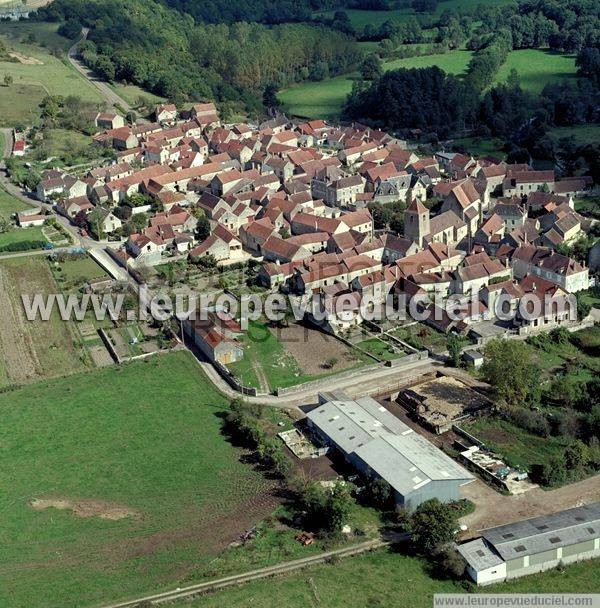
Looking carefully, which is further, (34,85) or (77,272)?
(34,85)

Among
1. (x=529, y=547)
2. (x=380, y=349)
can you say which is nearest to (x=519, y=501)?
(x=529, y=547)

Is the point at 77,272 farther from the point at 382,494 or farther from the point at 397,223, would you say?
the point at 382,494

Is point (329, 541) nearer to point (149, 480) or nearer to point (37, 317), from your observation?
point (149, 480)

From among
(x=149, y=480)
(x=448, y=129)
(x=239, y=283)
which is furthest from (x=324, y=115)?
(x=149, y=480)

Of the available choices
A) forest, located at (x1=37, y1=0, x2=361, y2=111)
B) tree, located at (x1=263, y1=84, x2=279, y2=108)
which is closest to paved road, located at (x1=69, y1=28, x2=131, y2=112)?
forest, located at (x1=37, y1=0, x2=361, y2=111)

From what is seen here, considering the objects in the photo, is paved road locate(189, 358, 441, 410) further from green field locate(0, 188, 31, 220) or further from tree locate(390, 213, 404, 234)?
green field locate(0, 188, 31, 220)

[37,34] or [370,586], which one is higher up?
[37,34]
